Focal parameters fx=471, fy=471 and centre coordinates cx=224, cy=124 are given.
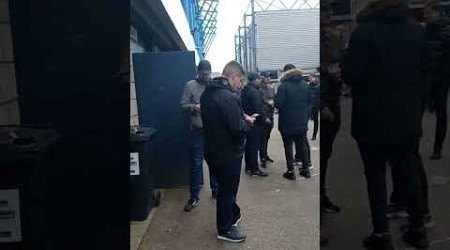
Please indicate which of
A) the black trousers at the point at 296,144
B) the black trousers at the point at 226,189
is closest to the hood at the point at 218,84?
the black trousers at the point at 226,189

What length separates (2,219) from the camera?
4.59 ft

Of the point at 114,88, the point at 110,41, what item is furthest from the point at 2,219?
the point at 110,41

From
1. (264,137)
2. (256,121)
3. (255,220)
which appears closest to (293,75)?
(256,121)

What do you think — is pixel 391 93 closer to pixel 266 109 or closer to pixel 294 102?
Result: pixel 294 102

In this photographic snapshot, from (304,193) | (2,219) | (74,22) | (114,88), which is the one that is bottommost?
(304,193)

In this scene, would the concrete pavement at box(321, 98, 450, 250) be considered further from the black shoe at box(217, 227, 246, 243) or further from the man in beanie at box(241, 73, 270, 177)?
the man in beanie at box(241, 73, 270, 177)

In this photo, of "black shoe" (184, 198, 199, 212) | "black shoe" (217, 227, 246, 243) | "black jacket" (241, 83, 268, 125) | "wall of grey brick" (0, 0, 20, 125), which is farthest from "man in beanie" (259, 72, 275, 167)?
"wall of grey brick" (0, 0, 20, 125)

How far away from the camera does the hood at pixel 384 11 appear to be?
1.23 m

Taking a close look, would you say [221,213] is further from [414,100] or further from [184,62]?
[414,100]

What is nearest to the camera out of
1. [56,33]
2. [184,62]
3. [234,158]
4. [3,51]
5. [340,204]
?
[340,204]

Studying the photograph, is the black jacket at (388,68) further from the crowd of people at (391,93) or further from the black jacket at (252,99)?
the black jacket at (252,99)

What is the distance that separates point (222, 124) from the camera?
3982 mm

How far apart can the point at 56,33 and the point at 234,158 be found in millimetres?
2641

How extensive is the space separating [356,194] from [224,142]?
8.76ft
